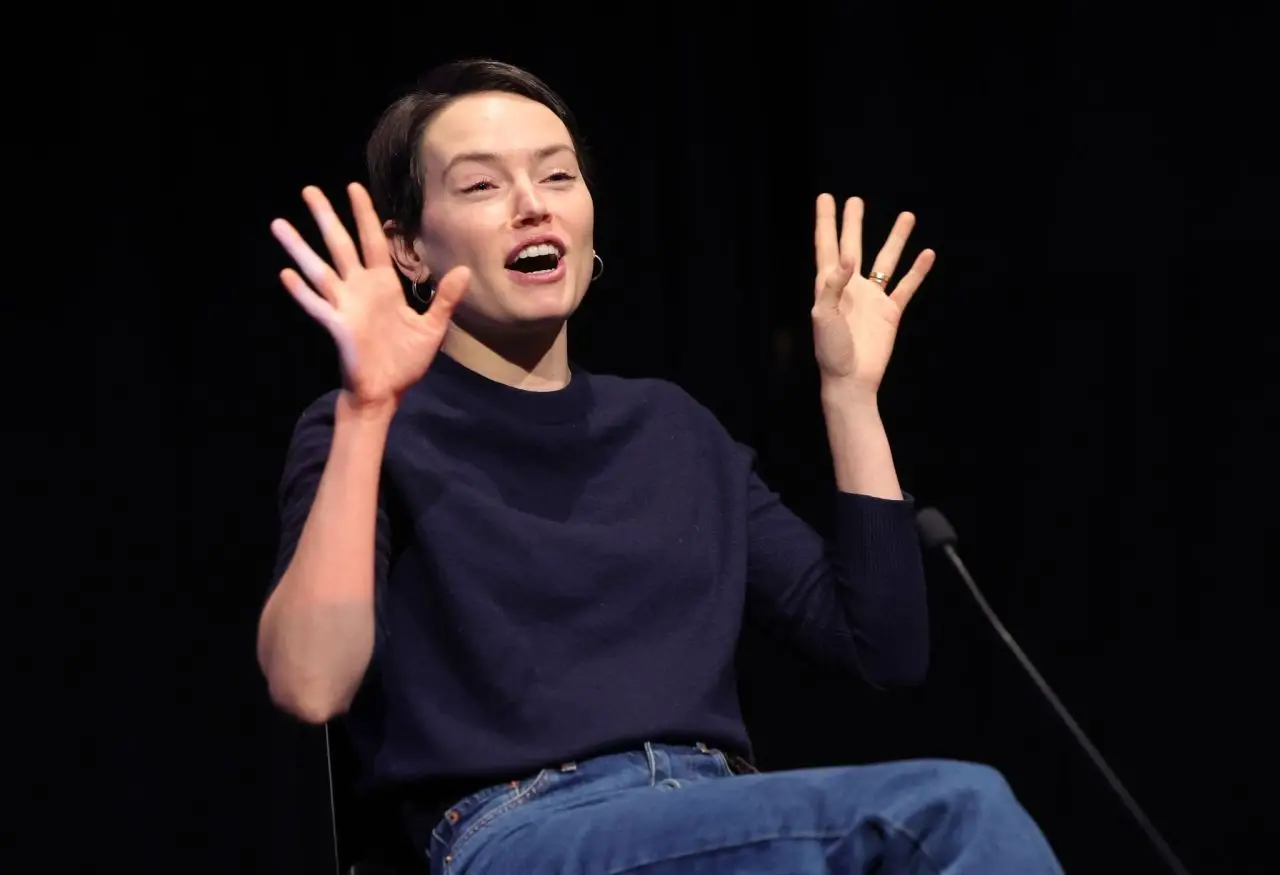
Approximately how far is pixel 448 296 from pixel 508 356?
0.29 m

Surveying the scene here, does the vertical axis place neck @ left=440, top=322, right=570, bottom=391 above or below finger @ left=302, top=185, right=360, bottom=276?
below

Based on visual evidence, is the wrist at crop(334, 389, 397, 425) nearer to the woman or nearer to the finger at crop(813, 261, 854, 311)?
the woman

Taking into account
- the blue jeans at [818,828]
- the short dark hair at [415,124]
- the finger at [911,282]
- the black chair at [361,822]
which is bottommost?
the black chair at [361,822]

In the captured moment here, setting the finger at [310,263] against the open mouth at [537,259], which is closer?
the finger at [310,263]

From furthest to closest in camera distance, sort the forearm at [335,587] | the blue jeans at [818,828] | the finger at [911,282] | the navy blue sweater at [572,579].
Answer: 1. the finger at [911,282]
2. the navy blue sweater at [572,579]
3. the forearm at [335,587]
4. the blue jeans at [818,828]

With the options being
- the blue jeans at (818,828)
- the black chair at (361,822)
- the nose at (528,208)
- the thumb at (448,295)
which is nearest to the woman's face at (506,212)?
the nose at (528,208)

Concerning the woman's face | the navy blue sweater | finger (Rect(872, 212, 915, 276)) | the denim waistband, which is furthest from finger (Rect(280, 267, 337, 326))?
finger (Rect(872, 212, 915, 276))

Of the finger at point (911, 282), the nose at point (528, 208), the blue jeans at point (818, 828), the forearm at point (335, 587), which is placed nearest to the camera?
the blue jeans at point (818, 828)


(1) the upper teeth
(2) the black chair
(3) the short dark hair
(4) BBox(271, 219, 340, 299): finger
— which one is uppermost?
(3) the short dark hair

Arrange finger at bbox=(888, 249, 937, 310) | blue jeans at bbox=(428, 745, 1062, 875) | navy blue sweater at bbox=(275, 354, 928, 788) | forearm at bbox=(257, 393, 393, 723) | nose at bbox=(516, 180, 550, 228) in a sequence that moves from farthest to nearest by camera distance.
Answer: finger at bbox=(888, 249, 937, 310) < nose at bbox=(516, 180, 550, 228) < navy blue sweater at bbox=(275, 354, 928, 788) < forearm at bbox=(257, 393, 393, 723) < blue jeans at bbox=(428, 745, 1062, 875)

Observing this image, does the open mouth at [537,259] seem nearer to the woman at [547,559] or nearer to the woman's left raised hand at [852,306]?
the woman at [547,559]

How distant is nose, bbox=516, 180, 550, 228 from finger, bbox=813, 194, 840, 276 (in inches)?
11.2

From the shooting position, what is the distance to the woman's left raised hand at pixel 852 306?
58.9 inches

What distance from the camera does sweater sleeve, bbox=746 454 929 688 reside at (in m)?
1.49
